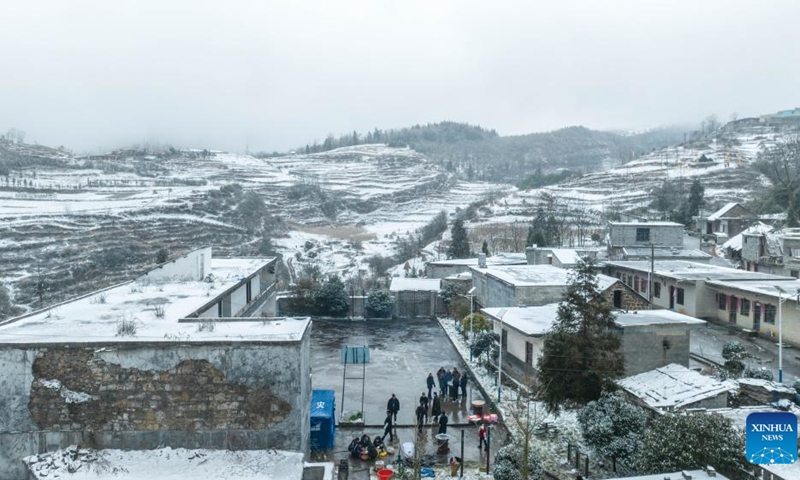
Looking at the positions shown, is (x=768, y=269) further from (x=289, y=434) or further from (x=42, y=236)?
(x=42, y=236)

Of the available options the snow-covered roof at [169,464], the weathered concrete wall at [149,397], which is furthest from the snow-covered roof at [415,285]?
the snow-covered roof at [169,464]

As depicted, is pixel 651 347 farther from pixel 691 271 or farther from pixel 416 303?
pixel 416 303

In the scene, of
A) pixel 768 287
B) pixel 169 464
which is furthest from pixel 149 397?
pixel 768 287

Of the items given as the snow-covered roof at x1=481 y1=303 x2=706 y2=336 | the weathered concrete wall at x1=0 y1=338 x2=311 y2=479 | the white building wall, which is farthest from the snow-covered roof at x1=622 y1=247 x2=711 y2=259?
the weathered concrete wall at x1=0 y1=338 x2=311 y2=479

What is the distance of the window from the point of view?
21.8 meters

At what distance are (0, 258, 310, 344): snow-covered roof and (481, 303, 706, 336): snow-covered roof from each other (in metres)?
7.55

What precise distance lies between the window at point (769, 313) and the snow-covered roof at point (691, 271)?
3295 millimetres

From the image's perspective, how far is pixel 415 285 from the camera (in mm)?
31375

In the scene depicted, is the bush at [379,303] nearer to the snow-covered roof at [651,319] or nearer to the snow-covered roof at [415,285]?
the snow-covered roof at [415,285]

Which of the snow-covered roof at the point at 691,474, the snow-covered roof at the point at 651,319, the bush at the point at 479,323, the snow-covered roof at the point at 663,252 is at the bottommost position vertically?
the bush at the point at 479,323

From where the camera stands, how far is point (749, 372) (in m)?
15.6

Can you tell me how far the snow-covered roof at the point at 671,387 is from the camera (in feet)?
40.0

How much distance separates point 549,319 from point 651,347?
137 inches

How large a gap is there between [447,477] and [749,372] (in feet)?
30.0
